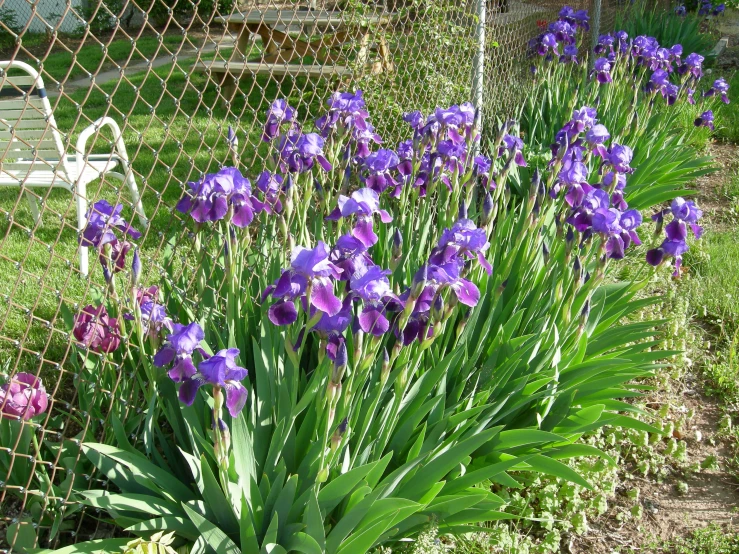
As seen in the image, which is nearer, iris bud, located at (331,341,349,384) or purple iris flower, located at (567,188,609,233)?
iris bud, located at (331,341,349,384)

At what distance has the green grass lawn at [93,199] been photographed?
2004 mm

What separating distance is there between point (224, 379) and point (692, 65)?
521 cm

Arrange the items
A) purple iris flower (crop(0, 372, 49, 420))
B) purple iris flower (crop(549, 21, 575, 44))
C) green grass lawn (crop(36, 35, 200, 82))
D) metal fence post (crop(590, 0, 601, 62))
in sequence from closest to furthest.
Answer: purple iris flower (crop(0, 372, 49, 420)), purple iris flower (crop(549, 21, 575, 44)), metal fence post (crop(590, 0, 601, 62)), green grass lawn (crop(36, 35, 200, 82))

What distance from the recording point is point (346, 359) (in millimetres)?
1545

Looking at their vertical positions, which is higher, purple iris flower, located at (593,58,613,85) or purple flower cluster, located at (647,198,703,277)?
purple flower cluster, located at (647,198,703,277)

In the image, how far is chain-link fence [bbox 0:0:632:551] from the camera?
6.12 feet

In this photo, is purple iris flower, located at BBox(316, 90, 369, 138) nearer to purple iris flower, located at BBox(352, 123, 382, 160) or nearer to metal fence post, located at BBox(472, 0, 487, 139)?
purple iris flower, located at BBox(352, 123, 382, 160)

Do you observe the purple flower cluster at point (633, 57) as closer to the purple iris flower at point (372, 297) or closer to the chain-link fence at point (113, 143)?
the chain-link fence at point (113, 143)

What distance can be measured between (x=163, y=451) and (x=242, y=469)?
1.63 ft

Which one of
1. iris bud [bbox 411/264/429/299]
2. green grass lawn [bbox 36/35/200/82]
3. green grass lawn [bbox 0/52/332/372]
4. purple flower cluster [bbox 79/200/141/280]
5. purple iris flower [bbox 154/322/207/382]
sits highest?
iris bud [bbox 411/264/429/299]

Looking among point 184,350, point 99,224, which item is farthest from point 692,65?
point 184,350

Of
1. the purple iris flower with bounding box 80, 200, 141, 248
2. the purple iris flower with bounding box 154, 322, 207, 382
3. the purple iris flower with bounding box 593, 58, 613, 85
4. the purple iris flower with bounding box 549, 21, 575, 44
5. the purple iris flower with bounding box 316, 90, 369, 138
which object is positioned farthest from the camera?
the purple iris flower with bounding box 549, 21, 575, 44

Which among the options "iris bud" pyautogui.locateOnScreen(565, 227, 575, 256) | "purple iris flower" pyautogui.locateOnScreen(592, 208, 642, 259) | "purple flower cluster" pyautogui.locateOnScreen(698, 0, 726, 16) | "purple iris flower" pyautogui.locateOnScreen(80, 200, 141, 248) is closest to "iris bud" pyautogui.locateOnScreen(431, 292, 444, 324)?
"purple iris flower" pyautogui.locateOnScreen(592, 208, 642, 259)

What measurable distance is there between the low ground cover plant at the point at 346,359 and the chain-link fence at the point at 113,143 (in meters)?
0.09
